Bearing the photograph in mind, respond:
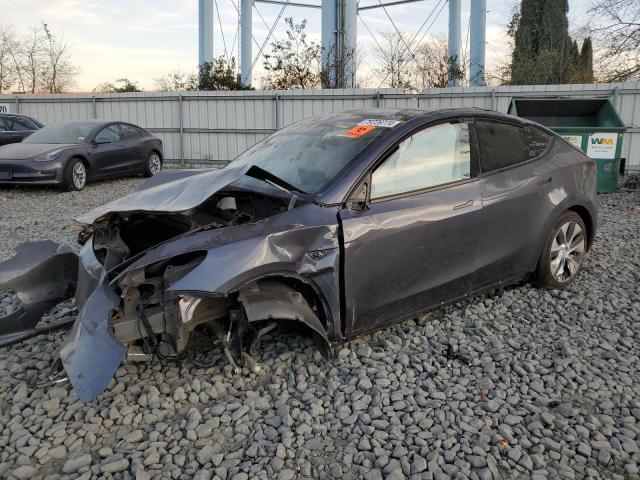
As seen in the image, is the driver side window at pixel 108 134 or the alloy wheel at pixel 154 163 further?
the alloy wheel at pixel 154 163

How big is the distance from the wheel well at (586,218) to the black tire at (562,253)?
0.05 metres

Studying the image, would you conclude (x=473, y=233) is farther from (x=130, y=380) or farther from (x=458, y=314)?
(x=130, y=380)

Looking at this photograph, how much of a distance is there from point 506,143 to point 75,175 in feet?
29.9

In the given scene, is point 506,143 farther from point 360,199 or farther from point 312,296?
point 312,296

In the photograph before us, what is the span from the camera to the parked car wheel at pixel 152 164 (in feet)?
43.0

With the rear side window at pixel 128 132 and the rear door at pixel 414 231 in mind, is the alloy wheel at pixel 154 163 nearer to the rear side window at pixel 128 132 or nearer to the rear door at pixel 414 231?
the rear side window at pixel 128 132

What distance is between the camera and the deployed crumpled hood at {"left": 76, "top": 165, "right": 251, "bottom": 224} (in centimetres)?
327

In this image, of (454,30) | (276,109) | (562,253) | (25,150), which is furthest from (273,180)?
(454,30)

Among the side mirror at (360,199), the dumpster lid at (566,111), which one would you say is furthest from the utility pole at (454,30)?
the side mirror at (360,199)

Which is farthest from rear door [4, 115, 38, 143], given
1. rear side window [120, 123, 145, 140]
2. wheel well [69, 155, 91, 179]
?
wheel well [69, 155, 91, 179]

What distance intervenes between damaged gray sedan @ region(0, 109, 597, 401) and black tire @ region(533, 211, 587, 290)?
0.08 ft

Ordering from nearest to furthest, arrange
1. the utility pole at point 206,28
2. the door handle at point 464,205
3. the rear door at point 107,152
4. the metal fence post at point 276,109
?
the door handle at point 464,205 → the rear door at point 107,152 → the metal fence post at point 276,109 → the utility pole at point 206,28

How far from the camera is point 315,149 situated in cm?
396

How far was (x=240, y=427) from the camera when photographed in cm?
290
